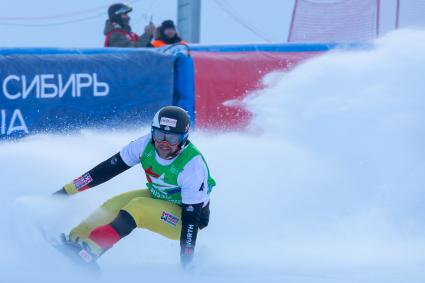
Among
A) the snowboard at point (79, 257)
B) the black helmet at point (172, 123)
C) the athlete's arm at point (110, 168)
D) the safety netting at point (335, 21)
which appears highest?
the safety netting at point (335, 21)

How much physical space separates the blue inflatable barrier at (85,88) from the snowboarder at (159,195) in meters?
2.00

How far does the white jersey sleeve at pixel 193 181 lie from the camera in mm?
4574

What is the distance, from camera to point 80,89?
6.96 metres

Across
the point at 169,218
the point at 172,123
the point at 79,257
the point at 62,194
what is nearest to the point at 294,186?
the point at 169,218

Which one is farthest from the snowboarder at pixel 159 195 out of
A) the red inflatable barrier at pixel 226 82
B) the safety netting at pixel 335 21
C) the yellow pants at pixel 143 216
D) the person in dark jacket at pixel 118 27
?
the safety netting at pixel 335 21

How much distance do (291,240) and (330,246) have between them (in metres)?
0.27

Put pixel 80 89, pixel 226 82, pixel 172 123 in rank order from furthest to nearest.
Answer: pixel 226 82, pixel 80 89, pixel 172 123

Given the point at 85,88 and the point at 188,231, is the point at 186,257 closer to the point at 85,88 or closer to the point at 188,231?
the point at 188,231

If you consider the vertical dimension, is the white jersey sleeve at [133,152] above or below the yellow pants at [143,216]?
above

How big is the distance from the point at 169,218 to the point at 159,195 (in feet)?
0.62

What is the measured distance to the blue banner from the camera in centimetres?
655

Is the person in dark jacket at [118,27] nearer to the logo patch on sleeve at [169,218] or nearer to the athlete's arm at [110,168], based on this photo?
the athlete's arm at [110,168]

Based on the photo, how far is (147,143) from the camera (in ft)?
15.8

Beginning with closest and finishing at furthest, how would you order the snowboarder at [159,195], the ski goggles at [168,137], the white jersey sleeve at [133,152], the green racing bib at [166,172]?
the snowboarder at [159,195]
the ski goggles at [168,137]
the green racing bib at [166,172]
the white jersey sleeve at [133,152]
